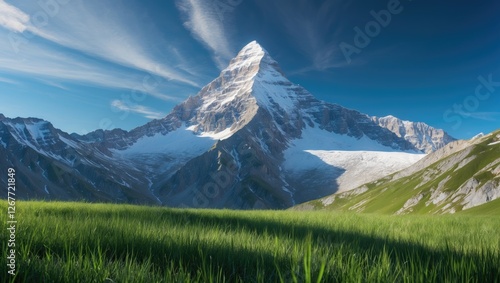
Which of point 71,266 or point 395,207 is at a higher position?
point 395,207

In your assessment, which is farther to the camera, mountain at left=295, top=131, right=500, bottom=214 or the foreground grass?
mountain at left=295, top=131, right=500, bottom=214

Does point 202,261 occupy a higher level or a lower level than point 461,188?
lower

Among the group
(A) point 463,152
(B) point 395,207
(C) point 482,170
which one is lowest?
(B) point 395,207

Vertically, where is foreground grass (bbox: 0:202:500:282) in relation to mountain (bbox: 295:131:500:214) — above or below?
below

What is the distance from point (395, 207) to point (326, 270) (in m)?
197

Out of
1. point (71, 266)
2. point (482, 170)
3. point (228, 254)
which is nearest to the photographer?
point (71, 266)

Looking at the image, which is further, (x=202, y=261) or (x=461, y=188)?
(x=461, y=188)

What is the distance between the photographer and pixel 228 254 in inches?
159

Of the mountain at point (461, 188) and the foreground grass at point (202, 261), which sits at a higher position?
the mountain at point (461, 188)

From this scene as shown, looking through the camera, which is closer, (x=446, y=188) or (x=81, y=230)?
(x=81, y=230)

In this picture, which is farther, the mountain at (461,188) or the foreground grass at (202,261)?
the mountain at (461,188)

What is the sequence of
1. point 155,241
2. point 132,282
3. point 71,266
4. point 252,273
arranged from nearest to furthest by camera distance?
1. point 132,282
2. point 71,266
3. point 252,273
4. point 155,241

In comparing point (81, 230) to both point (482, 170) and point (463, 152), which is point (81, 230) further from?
point (463, 152)

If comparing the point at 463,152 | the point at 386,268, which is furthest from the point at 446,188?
the point at 386,268
